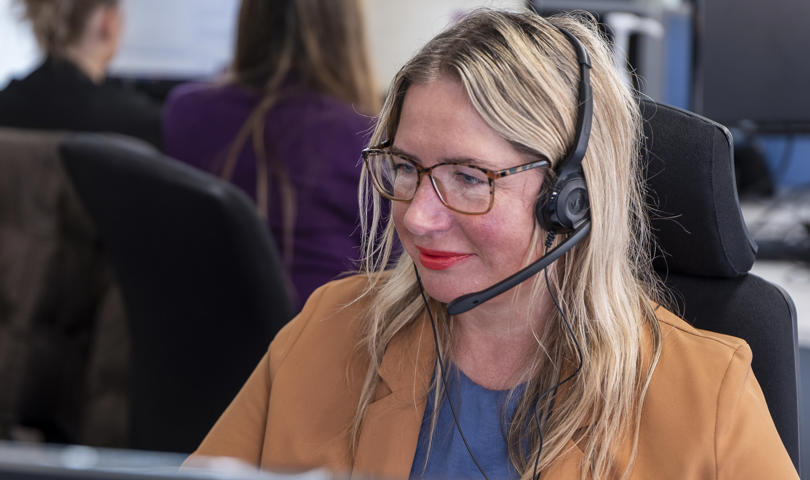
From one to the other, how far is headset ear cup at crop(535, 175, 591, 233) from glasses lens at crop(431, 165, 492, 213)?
6 cm

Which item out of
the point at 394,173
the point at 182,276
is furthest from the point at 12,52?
the point at 394,173

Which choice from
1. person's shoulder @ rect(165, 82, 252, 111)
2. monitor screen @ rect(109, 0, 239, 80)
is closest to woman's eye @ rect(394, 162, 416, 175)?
person's shoulder @ rect(165, 82, 252, 111)

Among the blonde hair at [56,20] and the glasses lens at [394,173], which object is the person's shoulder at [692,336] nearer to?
the glasses lens at [394,173]

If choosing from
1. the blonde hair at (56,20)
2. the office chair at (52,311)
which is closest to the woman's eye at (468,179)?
the office chair at (52,311)

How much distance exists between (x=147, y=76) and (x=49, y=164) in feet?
3.41

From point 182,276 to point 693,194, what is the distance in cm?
71

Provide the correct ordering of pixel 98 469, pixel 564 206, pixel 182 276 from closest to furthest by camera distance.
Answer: pixel 98 469 → pixel 564 206 → pixel 182 276

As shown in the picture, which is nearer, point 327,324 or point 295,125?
point 327,324

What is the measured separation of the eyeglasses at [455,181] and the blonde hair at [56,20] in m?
1.60

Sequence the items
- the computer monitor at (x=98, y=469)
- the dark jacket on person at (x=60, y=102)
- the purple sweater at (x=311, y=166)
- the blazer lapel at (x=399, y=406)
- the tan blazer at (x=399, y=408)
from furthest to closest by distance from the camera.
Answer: the dark jacket on person at (x=60, y=102) → the purple sweater at (x=311, y=166) → the blazer lapel at (x=399, y=406) → the tan blazer at (x=399, y=408) → the computer monitor at (x=98, y=469)

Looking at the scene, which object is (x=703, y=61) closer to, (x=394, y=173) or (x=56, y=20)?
(x=394, y=173)

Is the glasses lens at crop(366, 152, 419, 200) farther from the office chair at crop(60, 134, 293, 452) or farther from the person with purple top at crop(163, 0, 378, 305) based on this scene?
the person with purple top at crop(163, 0, 378, 305)

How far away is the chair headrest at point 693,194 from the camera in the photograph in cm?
92

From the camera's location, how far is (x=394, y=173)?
944 millimetres
